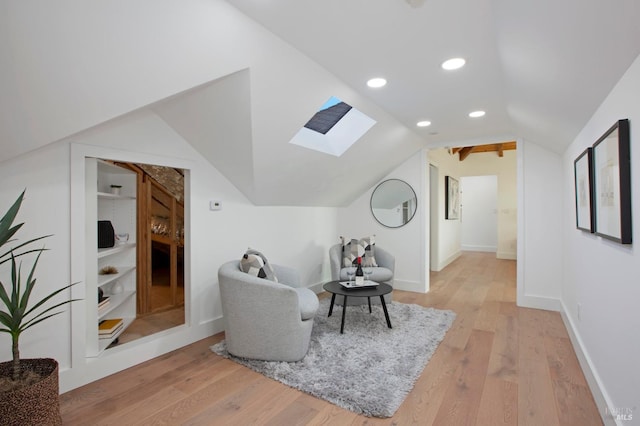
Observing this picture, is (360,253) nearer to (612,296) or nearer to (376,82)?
(376,82)

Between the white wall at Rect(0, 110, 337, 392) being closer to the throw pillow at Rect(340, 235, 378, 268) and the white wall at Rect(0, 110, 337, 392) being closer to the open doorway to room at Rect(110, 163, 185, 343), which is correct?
the open doorway to room at Rect(110, 163, 185, 343)

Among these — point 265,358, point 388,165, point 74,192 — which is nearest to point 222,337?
point 265,358

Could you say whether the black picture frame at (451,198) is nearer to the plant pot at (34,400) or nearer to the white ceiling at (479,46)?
the white ceiling at (479,46)

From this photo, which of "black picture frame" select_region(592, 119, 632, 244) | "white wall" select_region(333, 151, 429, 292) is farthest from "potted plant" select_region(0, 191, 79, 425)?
"white wall" select_region(333, 151, 429, 292)

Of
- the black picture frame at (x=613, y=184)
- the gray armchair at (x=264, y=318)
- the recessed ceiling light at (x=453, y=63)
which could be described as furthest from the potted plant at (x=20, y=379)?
the black picture frame at (x=613, y=184)

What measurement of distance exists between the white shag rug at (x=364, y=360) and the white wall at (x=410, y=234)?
3.96 ft

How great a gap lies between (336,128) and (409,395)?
2799mm

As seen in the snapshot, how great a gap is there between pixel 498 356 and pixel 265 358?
6.59ft

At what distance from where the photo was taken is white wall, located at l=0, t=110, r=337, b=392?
2068 mm

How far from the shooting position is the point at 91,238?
2.41 m

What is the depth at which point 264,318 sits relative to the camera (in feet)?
8.50

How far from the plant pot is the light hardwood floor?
1.27ft

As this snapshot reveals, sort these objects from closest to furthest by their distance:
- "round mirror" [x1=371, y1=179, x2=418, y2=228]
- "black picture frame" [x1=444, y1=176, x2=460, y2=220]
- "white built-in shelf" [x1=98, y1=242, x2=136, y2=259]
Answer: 1. "white built-in shelf" [x1=98, y1=242, x2=136, y2=259]
2. "round mirror" [x1=371, y1=179, x2=418, y2=228]
3. "black picture frame" [x1=444, y1=176, x2=460, y2=220]

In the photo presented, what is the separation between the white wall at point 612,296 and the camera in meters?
1.47
